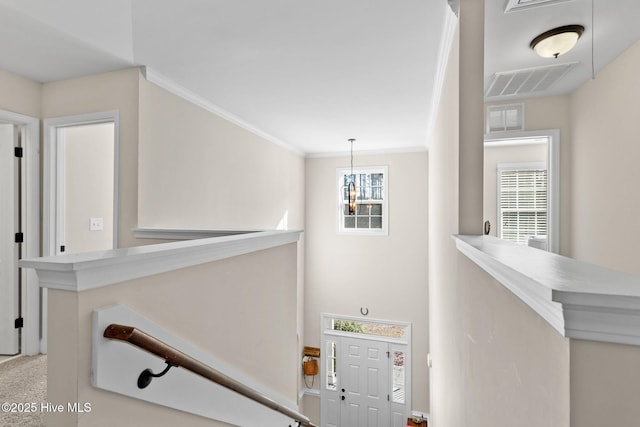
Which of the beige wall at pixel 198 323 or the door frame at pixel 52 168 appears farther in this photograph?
the door frame at pixel 52 168

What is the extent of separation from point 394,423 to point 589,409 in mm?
6143

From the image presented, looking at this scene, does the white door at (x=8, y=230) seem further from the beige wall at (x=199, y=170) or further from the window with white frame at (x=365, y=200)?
the window with white frame at (x=365, y=200)

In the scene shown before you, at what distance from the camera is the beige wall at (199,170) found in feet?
9.37

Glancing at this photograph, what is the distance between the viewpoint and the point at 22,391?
204 cm

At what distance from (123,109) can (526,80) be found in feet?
11.8

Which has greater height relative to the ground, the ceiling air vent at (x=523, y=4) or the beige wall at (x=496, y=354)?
the ceiling air vent at (x=523, y=4)

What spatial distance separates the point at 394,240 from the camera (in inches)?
235

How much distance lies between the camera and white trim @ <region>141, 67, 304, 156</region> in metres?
2.83

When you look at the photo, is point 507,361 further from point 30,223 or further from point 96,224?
point 96,224

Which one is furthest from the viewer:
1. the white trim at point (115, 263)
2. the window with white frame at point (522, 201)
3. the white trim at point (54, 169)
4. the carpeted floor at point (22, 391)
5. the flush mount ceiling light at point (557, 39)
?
the window with white frame at point (522, 201)

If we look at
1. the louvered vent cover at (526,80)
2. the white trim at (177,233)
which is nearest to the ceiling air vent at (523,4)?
the louvered vent cover at (526,80)

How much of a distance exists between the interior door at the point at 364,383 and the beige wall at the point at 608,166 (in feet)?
12.3

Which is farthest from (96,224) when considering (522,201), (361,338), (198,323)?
(522,201)

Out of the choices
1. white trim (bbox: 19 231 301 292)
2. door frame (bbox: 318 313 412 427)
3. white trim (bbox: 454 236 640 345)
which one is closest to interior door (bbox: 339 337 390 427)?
door frame (bbox: 318 313 412 427)
